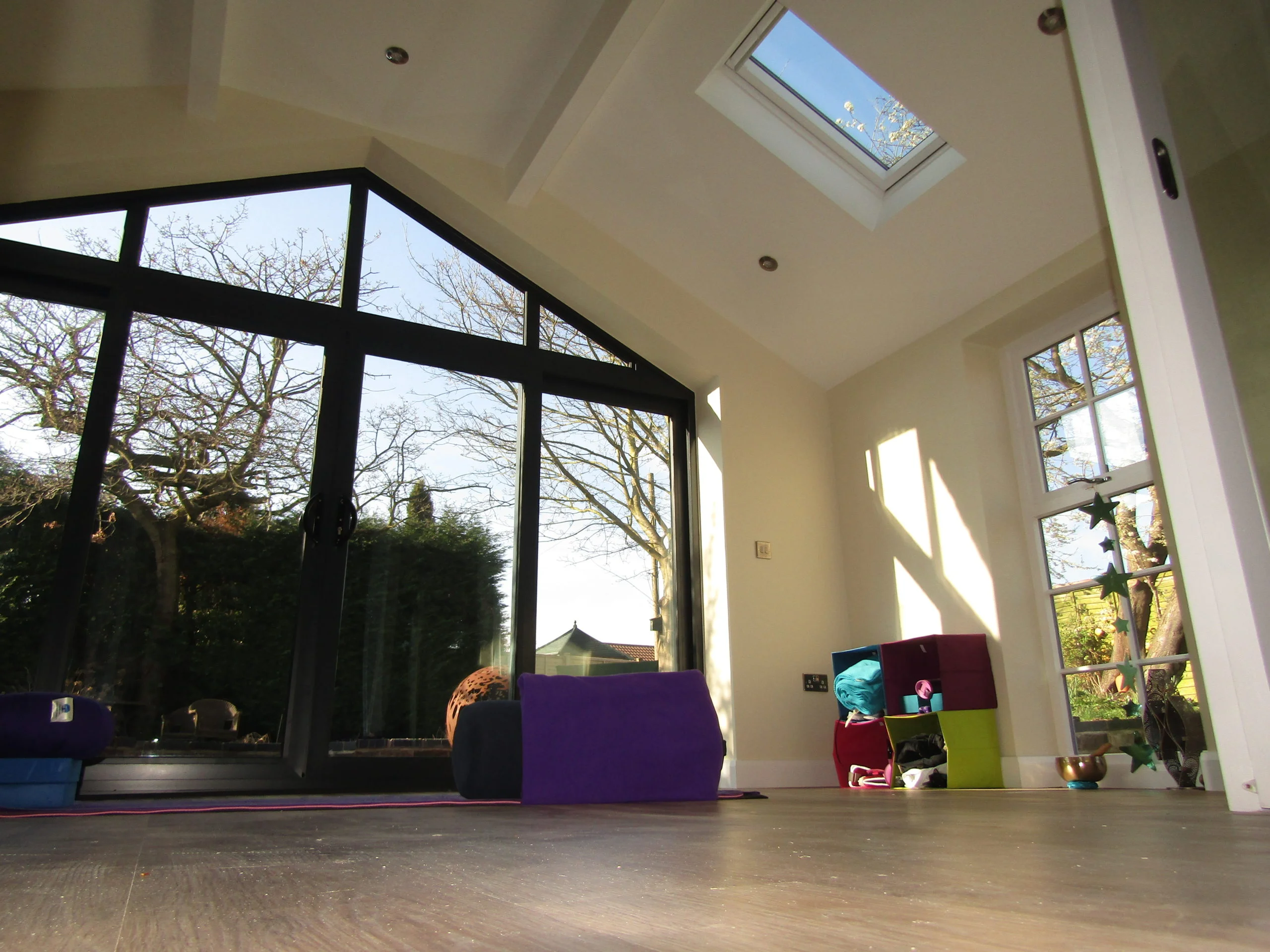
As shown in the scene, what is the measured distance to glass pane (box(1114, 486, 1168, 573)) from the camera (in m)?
3.50

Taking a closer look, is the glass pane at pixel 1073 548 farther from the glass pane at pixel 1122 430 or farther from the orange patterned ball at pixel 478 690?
the orange patterned ball at pixel 478 690

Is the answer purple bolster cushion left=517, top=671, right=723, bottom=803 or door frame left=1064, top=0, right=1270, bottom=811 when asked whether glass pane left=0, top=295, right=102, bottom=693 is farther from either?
door frame left=1064, top=0, right=1270, bottom=811

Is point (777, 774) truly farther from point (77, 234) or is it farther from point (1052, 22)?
point (77, 234)

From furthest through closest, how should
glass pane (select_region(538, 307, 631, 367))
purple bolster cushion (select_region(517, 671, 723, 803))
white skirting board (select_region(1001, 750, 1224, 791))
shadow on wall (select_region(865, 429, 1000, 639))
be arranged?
glass pane (select_region(538, 307, 631, 367)) → shadow on wall (select_region(865, 429, 1000, 639)) → white skirting board (select_region(1001, 750, 1224, 791)) → purple bolster cushion (select_region(517, 671, 723, 803))

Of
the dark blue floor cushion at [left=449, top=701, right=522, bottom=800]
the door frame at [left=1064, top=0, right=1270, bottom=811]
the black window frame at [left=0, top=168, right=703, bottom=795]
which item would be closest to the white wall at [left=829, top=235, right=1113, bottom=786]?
the black window frame at [left=0, top=168, right=703, bottom=795]

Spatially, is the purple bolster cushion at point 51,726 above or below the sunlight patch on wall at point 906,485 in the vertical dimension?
below

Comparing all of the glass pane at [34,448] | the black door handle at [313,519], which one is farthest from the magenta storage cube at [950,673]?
the glass pane at [34,448]

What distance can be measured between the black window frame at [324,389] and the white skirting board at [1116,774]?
5.20 ft

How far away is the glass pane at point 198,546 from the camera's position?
3318 mm

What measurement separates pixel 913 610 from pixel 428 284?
309cm

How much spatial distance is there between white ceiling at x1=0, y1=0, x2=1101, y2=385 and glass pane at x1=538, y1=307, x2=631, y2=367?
0.58 m

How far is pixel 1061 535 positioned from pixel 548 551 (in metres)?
2.52

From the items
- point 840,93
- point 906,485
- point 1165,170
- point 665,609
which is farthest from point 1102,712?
point 840,93

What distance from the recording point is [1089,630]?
3.75 meters
